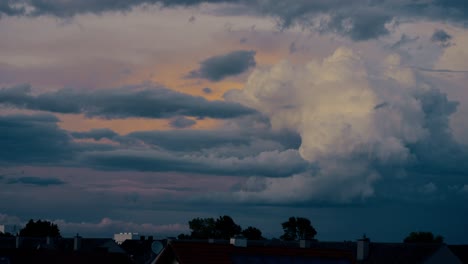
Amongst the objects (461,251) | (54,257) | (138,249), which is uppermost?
(138,249)

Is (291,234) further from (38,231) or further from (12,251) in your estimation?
(12,251)

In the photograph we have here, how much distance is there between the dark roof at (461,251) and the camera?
332 ft

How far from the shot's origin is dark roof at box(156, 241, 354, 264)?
50.6 metres

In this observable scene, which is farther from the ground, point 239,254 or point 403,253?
point 403,253

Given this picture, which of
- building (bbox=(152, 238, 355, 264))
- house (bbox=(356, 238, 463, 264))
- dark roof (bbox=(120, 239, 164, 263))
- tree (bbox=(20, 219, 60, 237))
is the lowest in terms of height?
building (bbox=(152, 238, 355, 264))

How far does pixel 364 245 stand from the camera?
Answer: 316ft

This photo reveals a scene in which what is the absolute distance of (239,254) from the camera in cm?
5297

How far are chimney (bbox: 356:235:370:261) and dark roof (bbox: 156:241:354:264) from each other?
40.1 m

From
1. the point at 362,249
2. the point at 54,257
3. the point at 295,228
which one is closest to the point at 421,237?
the point at 295,228

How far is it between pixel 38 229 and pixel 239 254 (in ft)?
465

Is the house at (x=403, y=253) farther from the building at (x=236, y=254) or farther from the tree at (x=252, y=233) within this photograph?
the tree at (x=252, y=233)

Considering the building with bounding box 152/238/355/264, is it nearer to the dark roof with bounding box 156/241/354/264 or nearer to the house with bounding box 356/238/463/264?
the dark roof with bounding box 156/241/354/264

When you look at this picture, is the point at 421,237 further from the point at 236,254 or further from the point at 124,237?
the point at 236,254

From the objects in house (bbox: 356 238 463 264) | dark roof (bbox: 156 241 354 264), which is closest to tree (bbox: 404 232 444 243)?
house (bbox: 356 238 463 264)
